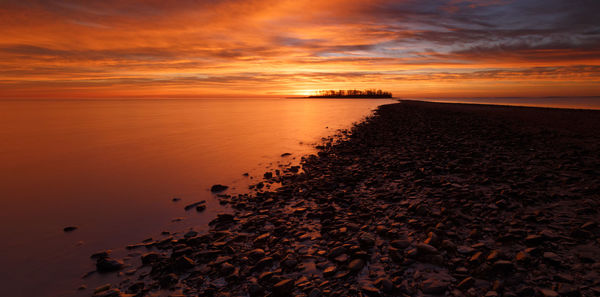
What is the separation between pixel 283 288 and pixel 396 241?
2.53 metres

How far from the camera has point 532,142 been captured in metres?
15.7

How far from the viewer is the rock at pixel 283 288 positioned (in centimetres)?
424

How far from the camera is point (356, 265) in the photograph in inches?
190

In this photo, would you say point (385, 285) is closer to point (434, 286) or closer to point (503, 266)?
point (434, 286)

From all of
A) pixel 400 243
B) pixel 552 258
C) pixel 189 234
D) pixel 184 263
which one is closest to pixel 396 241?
pixel 400 243

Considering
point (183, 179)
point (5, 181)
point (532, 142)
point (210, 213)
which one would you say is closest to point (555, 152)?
point (532, 142)

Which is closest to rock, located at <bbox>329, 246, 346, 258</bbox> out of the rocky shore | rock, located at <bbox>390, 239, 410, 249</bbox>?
the rocky shore

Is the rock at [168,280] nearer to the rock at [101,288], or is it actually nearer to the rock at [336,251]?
the rock at [101,288]

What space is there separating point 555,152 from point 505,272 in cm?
1217

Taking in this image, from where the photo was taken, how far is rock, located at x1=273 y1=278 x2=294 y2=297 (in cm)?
424

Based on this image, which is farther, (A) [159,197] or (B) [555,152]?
(B) [555,152]

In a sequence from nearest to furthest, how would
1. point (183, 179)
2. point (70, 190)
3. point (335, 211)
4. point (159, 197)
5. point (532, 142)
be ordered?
point (335, 211), point (159, 197), point (70, 190), point (183, 179), point (532, 142)

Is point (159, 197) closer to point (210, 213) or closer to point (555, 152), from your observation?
point (210, 213)

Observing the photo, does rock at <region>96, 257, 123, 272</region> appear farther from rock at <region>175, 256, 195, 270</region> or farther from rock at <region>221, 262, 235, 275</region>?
rock at <region>221, 262, 235, 275</region>
